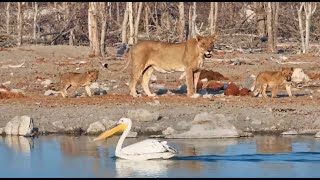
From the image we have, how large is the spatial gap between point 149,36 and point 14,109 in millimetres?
22629

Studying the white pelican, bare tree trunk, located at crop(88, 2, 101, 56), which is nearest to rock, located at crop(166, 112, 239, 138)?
the white pelican

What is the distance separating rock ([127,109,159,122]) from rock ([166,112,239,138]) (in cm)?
126

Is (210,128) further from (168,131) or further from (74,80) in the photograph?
(74,80)

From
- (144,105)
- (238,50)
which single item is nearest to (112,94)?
(144,105)

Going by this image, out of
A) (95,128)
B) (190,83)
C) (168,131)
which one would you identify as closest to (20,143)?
(95,128)

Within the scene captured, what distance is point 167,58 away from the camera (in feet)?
64.3

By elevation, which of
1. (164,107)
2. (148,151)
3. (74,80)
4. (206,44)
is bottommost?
(164,107)

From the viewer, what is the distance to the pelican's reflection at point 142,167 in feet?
36.4

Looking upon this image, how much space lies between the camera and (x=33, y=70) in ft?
89.2

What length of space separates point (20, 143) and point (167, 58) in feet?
19.3

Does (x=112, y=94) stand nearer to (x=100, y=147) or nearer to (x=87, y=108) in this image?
(x=87, y=108)

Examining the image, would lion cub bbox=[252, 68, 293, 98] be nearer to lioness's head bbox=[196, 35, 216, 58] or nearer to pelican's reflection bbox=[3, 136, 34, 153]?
lioness's head bbox=[196, 35, 216, 58]

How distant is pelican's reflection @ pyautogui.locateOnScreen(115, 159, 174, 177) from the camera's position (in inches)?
437

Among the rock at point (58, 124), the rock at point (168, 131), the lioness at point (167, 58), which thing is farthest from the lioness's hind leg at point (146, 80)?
the rock at point (168, 131)
